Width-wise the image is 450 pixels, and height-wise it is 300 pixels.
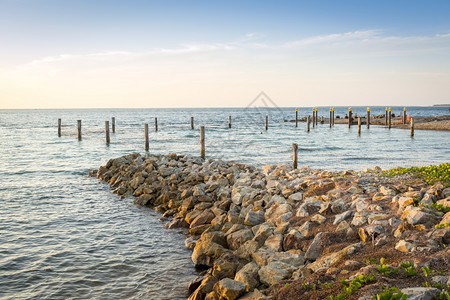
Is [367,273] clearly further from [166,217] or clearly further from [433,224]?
[166,217]

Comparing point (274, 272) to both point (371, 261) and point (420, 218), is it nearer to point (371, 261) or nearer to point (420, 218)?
point (371, 261)

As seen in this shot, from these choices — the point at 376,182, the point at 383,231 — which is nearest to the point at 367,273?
the point at 383,231

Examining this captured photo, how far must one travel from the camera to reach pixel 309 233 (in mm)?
7297

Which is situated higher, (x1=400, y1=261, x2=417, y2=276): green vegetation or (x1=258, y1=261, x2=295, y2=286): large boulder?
(x1=400, y1=261, x2=417, y2=276): green vegetation

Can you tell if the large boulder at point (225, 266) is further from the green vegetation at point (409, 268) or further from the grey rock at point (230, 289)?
the green vegetation at point (409, 268)

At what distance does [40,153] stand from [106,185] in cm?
1281

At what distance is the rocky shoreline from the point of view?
16.2 feet

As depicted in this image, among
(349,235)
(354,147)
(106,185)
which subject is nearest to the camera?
(349,235)

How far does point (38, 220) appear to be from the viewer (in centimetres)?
1071

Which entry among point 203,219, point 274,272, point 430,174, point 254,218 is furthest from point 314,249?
point 430,174

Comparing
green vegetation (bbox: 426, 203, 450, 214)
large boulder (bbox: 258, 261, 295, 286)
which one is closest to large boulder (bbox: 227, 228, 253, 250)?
large boulder (bbox: 258, 261, 295, 286)

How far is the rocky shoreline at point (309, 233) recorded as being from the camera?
4945 mm

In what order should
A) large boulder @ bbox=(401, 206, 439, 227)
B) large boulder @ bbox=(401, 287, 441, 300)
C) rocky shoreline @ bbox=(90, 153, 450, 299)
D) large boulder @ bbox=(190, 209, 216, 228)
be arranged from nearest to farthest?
large boulder @ bbox=(401, 287, 441, 300) → rocky shoreline @ bbox=(90, 153, 450, 299) → large boulder @ bbox=(401, 206, 439, 227) → large boulder @ bbox=(190, 209, 216, 228)

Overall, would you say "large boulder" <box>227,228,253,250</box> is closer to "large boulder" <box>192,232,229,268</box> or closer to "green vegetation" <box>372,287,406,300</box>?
"large boulder" <box>192,232,229,268</box>
